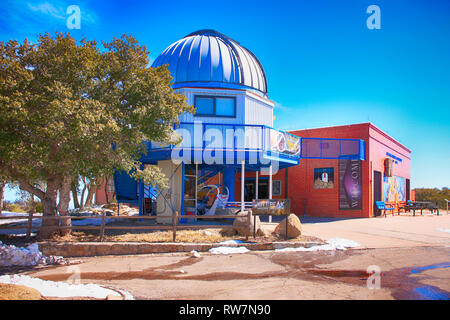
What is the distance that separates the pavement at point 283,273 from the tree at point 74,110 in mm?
Answer: 3130

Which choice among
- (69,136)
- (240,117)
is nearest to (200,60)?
(240,117)

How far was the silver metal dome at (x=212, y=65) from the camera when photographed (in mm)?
18094

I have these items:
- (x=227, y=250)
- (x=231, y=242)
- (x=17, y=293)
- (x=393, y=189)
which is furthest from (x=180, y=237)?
(x=393, y=189)

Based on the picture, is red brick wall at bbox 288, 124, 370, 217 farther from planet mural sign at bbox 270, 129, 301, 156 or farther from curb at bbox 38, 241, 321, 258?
curb at bbox 38, 241, 321, 258

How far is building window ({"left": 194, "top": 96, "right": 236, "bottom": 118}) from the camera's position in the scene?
57.0 ft

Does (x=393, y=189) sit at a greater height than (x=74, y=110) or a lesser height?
lesser

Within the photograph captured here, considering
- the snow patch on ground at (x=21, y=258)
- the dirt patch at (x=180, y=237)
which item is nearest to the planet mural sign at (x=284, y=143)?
the dirt patch at (x=180, y=237)

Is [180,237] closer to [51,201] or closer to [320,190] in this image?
[51,201]

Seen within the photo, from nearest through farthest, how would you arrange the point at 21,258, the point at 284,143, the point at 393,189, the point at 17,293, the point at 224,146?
the point at 17,293, the point at 21,258, the point at 224,146, the point at 284,143, the point at 393,189

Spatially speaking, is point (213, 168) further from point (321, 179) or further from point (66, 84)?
point (66, 84)

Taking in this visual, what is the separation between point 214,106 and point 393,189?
16.6 meters

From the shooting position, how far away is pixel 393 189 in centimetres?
2659

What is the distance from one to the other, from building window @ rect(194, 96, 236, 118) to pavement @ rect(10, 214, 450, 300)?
28.1 feet

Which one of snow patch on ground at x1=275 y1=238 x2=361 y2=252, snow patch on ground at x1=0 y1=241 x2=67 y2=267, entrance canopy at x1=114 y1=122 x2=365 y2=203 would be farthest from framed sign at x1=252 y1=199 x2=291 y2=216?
snow patch on ground at x1=0 y1=241 x2=67 y2=267
